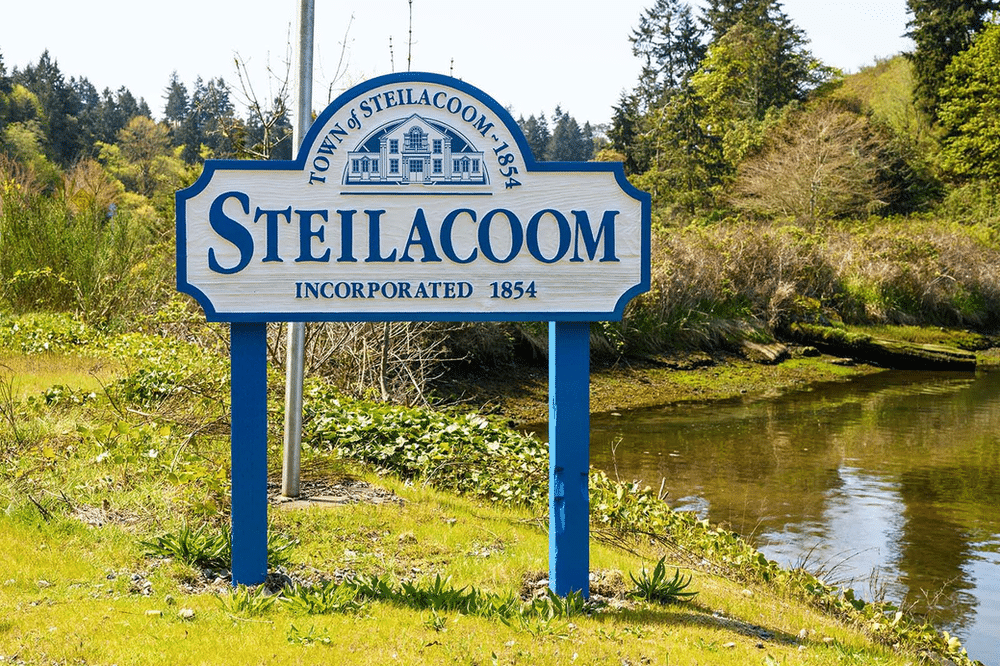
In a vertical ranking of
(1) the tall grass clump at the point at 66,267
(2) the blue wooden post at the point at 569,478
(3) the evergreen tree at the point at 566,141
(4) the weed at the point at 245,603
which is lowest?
(4) the weed at the point at 245,603

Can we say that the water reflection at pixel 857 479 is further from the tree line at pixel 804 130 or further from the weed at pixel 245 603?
the tree line at pixel 804 130

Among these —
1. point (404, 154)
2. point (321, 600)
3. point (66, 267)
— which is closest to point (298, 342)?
point (404, 154)

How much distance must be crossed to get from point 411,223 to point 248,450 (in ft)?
4.59

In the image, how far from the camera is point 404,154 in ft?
15.2

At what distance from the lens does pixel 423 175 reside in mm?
4633

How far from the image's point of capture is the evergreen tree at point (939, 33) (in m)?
43.3

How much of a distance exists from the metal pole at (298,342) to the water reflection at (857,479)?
2.47 metres

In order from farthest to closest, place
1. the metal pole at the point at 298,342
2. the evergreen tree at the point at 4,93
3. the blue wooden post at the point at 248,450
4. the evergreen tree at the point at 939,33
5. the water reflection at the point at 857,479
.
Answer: the evergreen tree at the point at 4,93, the evergreen tree at the point at 939,33, the water reflection at the point at 857,479, the metal pole at the point at 298,342, the blue wooden post at the point at 248,450

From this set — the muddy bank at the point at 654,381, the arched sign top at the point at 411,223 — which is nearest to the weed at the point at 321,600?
Answer: the arched sign top at the point at 411,223

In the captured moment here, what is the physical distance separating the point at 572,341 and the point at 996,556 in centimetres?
542

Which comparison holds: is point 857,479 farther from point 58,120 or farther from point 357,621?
point 58,120

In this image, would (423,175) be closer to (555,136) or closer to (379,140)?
(379,140)

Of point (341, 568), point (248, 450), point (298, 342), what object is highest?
point (298, 342)

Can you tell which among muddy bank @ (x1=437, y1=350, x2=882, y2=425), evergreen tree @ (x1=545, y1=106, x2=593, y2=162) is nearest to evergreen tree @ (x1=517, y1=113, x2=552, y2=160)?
evergreen tree @ (x1=545, y1=106, x2=593, y2=162)
